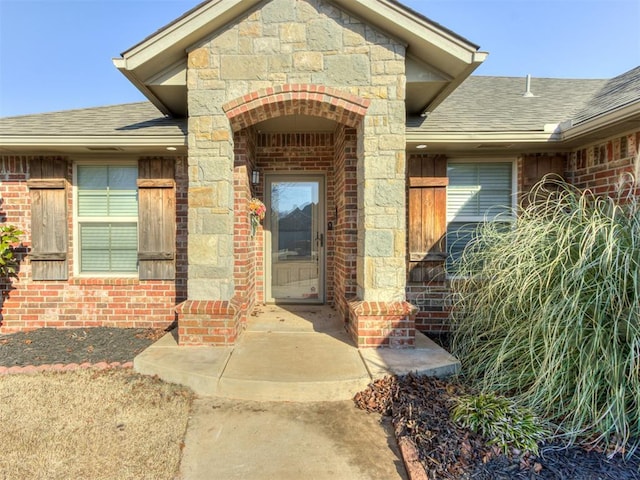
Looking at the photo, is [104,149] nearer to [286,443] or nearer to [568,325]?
[286,443]

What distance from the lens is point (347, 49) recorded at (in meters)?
3.90

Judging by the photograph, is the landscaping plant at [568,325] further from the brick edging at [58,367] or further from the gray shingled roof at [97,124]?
the gray shingled roof at [97,124]

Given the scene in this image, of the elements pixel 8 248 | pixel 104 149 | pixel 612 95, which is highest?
pixel 612 95

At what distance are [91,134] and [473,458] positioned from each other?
5.42 m

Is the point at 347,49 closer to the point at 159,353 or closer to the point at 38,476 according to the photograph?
the point at 159,353

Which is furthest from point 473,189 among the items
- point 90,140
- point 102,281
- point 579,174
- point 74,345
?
point 74,345

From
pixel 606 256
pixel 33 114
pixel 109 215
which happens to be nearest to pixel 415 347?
pixel 606 256

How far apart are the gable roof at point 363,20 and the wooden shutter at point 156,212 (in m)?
1.21

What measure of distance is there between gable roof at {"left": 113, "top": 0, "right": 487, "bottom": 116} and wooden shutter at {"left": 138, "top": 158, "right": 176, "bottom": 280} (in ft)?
3.95

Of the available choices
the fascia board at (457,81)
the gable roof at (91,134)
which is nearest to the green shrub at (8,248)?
the gable roof at (91,134)

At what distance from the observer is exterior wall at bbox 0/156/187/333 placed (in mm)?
5059

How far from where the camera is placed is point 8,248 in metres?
4.82

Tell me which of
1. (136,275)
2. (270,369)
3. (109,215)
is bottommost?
(270,369)

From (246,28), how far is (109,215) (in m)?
3.38
